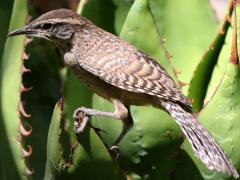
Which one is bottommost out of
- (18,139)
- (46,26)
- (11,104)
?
(18,139)

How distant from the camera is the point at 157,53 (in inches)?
121

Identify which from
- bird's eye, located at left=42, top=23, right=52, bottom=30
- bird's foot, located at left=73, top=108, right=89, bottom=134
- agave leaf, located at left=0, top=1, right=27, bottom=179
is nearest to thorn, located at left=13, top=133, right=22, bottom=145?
agave leaf, located at left=0, top=1, right=27, bottom=179

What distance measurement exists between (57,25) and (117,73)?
45cm

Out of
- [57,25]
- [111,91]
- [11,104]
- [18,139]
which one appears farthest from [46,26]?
[18,139]

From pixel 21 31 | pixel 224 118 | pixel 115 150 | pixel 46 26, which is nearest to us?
pixel 224 118

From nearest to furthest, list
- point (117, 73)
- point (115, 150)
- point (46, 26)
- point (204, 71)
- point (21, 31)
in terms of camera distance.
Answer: point (115, 150) < point (204, 71) < point (21, 31) < point (117, 73) < point (46, 26)

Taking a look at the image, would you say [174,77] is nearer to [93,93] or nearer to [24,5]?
[93,93]

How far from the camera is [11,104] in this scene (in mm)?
3047

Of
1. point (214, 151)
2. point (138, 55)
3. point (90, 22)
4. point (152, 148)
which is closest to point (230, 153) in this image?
point (214, 151)

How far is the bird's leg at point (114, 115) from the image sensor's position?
8.93 ft

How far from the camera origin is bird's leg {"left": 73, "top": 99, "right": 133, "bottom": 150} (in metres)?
2.72

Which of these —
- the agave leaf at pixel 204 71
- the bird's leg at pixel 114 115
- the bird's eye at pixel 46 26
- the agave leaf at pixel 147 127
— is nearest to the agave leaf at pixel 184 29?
the agave leaf at pixel 147 127

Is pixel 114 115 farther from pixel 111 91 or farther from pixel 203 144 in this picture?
pixel 203 144

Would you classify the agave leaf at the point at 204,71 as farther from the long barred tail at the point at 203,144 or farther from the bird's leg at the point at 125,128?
the bird's leg at the point at 125,128
